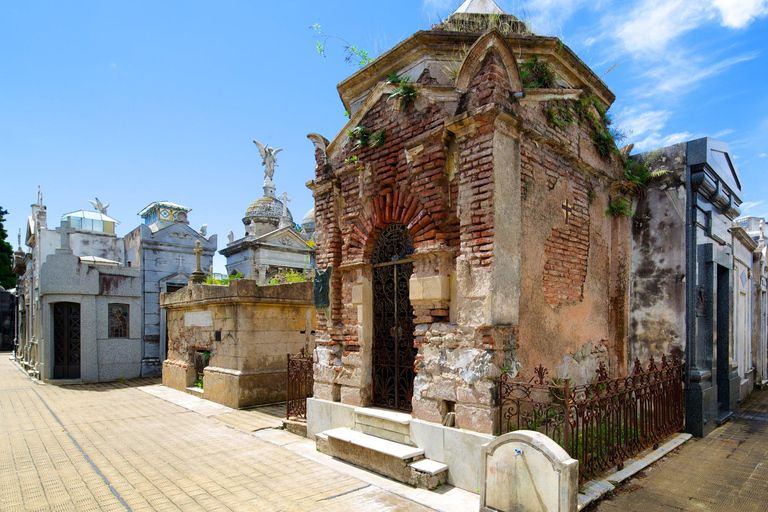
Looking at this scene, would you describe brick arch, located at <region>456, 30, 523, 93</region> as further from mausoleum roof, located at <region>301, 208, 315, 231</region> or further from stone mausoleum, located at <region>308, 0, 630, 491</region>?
mausoleum roof, located at <region>301, 208, 315, 231</region>

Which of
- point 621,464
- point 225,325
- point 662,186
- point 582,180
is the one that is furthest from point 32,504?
point 662,186

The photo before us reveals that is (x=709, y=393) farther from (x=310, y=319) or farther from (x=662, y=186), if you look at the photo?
(x=310, y=319)

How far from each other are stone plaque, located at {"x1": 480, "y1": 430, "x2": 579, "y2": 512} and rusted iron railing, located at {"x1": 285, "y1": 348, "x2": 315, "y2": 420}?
13.5ft

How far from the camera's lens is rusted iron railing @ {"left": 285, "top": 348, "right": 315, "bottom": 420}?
7.85 m

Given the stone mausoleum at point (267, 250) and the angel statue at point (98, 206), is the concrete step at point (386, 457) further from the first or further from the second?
the angel statue at point (98, 206)

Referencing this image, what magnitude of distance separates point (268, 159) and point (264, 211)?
9.52ft

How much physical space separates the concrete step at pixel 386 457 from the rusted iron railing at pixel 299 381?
142cm

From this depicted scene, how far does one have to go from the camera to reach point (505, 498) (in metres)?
4.11

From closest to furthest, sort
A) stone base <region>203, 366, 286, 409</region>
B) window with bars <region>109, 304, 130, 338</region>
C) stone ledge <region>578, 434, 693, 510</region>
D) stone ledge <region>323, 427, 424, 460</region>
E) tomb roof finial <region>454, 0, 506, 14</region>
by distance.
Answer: stone ledge <region>578, 434, 693, 510</region> → stone ledge <region>323, 427, 424, 460</region> → tomb roof finial <region>454, 0, 506, 14</region> → stone base <region>203, 366, 286, 409</region> → window with bars <region>109, 304, 130, 338</region>

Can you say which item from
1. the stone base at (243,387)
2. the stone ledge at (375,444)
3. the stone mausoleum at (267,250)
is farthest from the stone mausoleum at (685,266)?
the stone mausoleum at (267,250)

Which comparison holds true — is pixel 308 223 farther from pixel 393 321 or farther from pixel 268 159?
pixel 393 321

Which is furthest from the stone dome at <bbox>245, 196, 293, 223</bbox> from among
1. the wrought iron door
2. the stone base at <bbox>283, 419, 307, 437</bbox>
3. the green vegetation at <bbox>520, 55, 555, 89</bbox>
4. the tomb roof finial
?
the green vegetation at <bbox>520, 55, 555, 89</bbox>

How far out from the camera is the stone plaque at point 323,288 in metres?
7.37

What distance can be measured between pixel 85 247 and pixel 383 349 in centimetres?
1712
